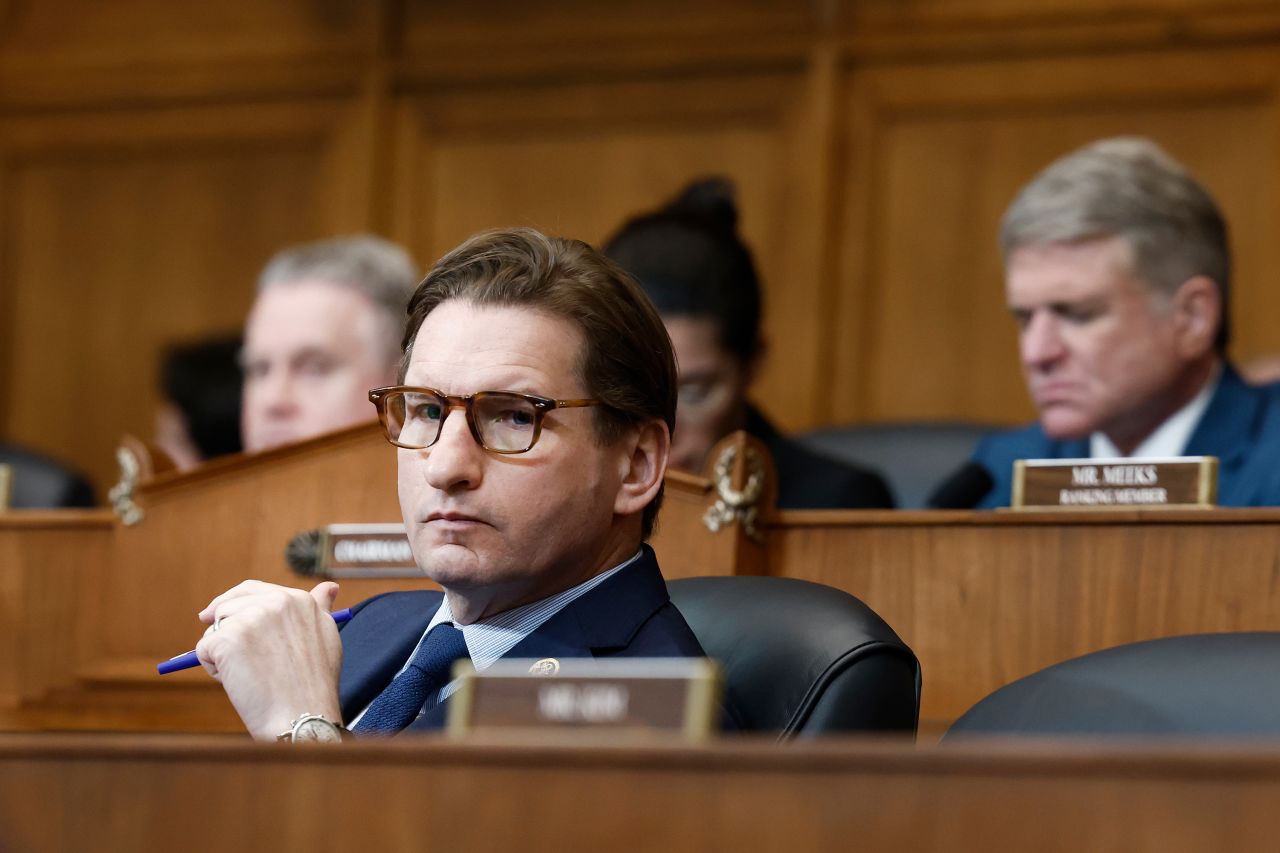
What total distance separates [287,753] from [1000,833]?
15.1 inches

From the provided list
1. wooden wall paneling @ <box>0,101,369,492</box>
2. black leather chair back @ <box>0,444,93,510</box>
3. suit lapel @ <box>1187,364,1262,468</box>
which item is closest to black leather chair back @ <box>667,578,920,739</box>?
suit lapel @ <box>1187,364,1262,468</box>

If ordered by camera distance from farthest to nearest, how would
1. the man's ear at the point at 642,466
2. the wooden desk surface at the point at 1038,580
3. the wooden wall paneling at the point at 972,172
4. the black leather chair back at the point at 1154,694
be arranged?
the wooden wall paneling at the point at 972,172, the wooden desk surface at the point at 1038,580, the man's ear at the point at 642,466, the black leather chair back at the point at 1154,694

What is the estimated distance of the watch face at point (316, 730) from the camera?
1613 mm

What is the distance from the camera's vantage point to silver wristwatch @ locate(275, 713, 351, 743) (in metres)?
1.61

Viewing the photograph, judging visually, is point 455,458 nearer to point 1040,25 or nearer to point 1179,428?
point 1179,428

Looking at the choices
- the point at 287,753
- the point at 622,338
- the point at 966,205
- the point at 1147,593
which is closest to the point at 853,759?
the point at 287,753

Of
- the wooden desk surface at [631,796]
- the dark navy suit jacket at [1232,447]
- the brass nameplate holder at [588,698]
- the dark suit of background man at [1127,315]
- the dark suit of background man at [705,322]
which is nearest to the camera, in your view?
the wooden desk surface at [631,796]

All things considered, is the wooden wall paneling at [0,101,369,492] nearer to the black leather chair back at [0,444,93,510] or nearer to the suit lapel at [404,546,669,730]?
the black leather chair back at [0,444,93,510]

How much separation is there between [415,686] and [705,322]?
1.55m

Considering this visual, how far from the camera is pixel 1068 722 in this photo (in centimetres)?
145

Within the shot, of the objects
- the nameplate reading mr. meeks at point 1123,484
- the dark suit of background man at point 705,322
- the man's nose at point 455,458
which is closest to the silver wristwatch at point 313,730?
the man's nose at point 455,458

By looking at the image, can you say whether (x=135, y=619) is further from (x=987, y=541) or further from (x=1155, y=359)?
(x=1155, y=359)

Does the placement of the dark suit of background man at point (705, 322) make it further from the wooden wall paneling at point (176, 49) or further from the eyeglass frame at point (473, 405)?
the wooden wall paneling at point (176, 49)

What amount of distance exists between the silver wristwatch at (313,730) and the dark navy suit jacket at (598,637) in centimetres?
9
